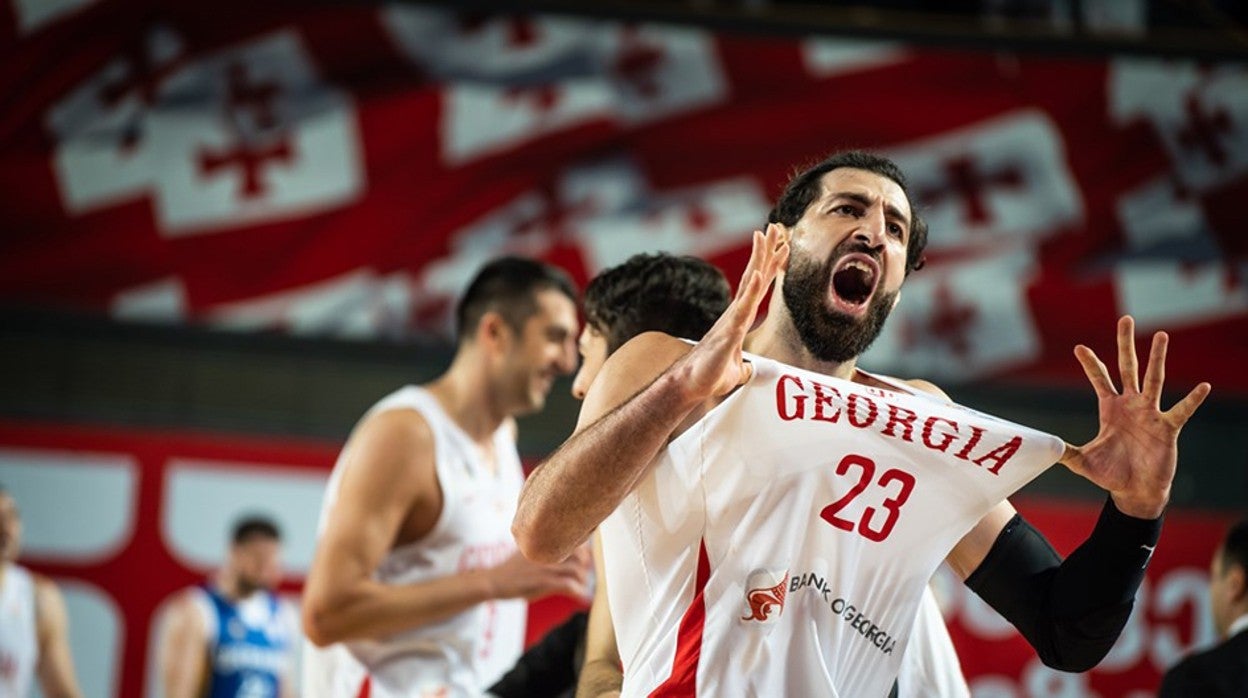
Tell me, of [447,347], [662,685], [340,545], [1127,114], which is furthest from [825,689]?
[1127,114]

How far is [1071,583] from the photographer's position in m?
2.81

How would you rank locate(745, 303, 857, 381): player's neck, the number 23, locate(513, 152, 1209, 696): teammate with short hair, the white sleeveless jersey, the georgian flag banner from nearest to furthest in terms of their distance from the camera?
locate(513, 152, 1209, 696): teammate with short hair
the number 23
locate(745, 303, 857, 381): player's neck
the white sleeveless jersey
the georgian flag banner

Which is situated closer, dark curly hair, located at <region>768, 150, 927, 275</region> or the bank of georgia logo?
the bank of georgia logo

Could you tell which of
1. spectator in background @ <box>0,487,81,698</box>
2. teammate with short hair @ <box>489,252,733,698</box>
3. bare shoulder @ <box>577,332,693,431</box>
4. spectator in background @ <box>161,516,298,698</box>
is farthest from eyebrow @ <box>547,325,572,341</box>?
spectator in background @ <box>0,487,81,698</box>

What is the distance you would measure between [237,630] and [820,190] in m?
6.32

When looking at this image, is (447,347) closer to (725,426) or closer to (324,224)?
(324,224)

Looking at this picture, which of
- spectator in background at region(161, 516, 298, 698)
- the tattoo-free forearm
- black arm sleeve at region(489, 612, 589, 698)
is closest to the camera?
the tattoo-free forearm

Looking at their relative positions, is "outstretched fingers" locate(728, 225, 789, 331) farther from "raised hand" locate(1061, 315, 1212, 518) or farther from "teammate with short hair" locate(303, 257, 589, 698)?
"teammate with short hair" locate(303, 257, 589, 698)

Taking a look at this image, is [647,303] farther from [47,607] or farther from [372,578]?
[47,607]

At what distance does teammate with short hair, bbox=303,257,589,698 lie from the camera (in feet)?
13.8

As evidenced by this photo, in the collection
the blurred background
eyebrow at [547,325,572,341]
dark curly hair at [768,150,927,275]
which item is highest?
the blurred background

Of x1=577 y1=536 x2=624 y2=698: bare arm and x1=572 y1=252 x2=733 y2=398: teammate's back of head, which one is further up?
x1=572 y1=252 x2=733 y2=398: teammate's back of head

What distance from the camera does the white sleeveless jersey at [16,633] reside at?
7.38 m

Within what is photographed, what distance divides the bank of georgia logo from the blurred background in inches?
232
